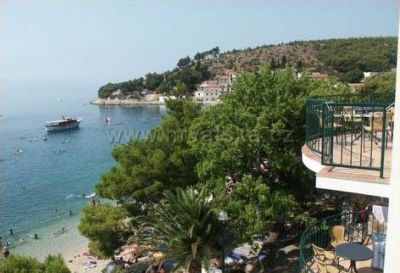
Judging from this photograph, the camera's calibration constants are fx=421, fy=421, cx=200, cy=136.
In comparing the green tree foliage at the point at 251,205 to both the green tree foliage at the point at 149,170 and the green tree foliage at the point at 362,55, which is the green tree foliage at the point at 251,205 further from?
the green tree foliage at the point at 362,55

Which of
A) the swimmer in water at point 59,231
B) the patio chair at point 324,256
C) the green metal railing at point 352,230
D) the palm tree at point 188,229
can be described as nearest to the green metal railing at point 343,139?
the green metal railing at point 352,230

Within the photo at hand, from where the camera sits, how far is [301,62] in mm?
155250

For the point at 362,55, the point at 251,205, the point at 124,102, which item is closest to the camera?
the point at 251,205

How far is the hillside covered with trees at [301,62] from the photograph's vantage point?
399 feet

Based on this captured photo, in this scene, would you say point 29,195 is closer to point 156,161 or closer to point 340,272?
point 156,161

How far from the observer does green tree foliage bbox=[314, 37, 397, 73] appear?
116 metres

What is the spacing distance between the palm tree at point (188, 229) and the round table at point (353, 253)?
8.15 m

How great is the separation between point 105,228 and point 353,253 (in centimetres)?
1602

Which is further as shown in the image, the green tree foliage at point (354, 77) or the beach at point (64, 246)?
the green tree foliage at point (354, 77)

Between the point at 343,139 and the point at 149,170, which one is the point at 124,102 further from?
the point at 343,139

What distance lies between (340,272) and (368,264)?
26.2 inches

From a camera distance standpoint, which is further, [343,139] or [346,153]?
[343,139]

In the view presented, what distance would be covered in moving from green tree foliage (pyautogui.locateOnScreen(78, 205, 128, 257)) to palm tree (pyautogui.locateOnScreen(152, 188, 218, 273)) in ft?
18.5

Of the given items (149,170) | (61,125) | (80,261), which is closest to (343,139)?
(149,170)
